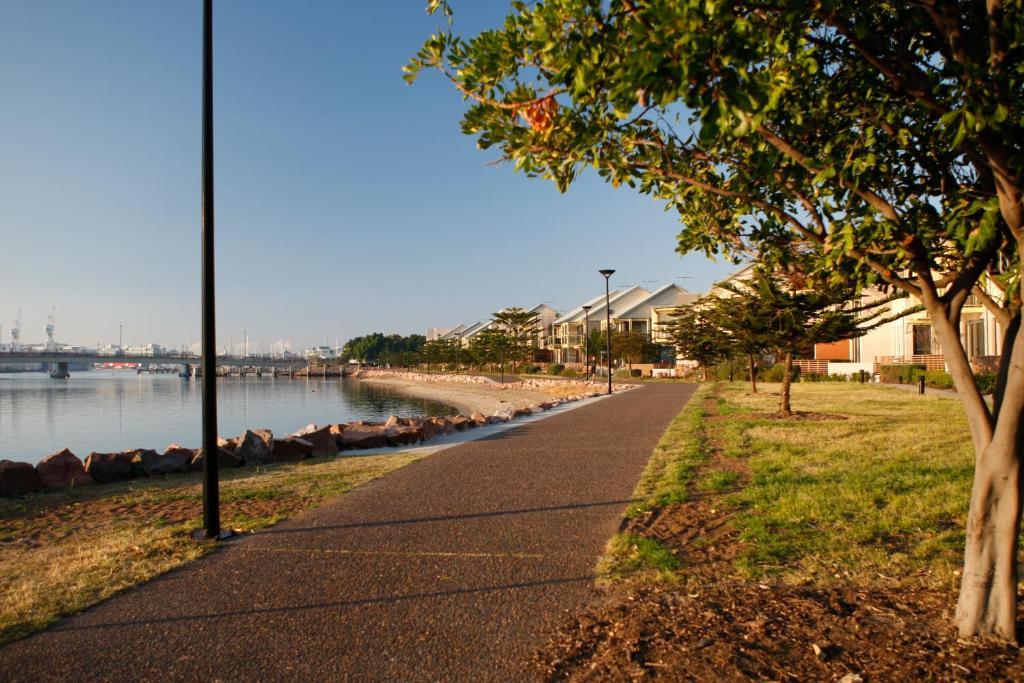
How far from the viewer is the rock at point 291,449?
11367 millimetres

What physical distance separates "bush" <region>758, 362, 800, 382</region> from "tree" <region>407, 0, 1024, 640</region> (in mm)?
33120

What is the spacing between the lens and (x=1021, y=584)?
14.3 feet

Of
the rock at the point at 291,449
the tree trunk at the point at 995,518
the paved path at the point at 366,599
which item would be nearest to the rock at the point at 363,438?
the rock at the point at 291,449

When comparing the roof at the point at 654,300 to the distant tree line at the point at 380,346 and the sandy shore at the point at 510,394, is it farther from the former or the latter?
the distant tree line at the point at 380,346

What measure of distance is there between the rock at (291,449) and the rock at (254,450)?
14 cm

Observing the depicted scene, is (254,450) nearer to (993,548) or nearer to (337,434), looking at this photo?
(337,434)

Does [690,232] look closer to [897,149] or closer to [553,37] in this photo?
[897,149]

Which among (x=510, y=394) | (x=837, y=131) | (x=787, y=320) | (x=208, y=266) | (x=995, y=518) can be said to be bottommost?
(x=510, y=394)

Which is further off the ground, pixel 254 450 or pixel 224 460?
pixel 254 450

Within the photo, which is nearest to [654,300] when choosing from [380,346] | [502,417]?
[502,417]

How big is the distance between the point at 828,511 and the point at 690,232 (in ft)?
9.91

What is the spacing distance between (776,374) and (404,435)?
2848 centimetres

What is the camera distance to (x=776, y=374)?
3631 cm

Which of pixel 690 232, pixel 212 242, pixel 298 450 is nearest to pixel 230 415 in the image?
pixel 298 450
